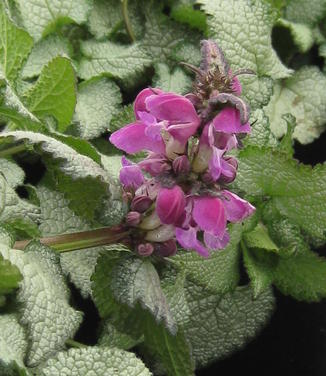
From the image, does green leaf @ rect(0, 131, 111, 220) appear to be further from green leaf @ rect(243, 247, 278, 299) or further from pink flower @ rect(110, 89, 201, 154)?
green leaf @ rect(243, 247, 278, 299)

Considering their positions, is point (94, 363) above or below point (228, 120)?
below

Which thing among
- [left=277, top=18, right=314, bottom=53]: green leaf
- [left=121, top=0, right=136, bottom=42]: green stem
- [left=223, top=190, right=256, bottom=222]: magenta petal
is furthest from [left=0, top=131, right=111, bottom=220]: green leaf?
[left=277, top=18, right=314, bottom=53]: green leaf

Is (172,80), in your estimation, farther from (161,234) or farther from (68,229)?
(161,234)

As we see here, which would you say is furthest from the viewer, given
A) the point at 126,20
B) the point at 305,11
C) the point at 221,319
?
the point at 305,11

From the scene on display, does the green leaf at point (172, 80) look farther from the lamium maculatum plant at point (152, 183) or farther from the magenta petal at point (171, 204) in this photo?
the magenta petal at point (171, 204)

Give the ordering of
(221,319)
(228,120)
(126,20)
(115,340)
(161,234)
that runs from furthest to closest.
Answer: (126,20) < (221,319) < (115,340) < (161,234) < (228,120)

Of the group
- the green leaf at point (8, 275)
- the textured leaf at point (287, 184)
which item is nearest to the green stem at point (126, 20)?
the textured leaf at point (287, 184)

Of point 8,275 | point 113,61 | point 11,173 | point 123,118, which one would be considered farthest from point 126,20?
point 8,275
